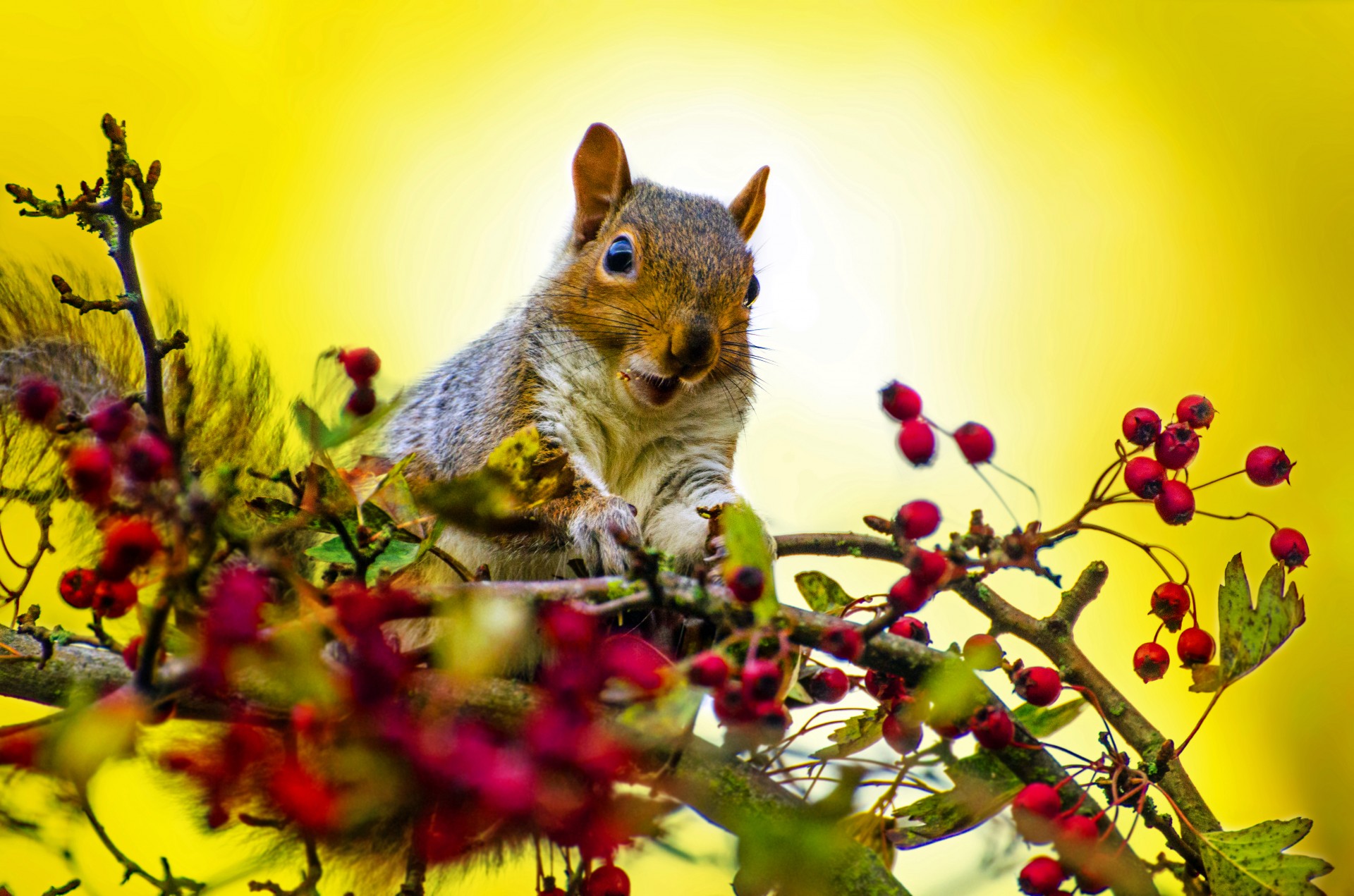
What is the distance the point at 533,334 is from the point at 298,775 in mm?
802

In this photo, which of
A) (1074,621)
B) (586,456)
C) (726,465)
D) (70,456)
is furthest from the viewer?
(726,465)

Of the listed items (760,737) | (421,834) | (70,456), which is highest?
(70,456)

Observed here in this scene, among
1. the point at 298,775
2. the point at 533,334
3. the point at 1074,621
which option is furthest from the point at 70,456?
the point at 533,334

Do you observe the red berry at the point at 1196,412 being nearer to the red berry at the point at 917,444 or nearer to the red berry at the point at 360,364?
the red berry at the point at 917,444

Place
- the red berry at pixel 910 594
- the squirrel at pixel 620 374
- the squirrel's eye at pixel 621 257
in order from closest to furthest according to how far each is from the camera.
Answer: the red berry at pixel 910 594, the squirrel at pixel 620 374, the squirrel's eye at pixel 621 257

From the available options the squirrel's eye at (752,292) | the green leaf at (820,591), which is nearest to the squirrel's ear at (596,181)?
the squirrel's eye at (752,292)

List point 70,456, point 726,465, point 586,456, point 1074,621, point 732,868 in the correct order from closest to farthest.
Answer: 1. point 70,456
2. point 732,868
3. point 1074,621
4. point 586,456
5. point 726,465

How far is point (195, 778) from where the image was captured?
0.66 metres

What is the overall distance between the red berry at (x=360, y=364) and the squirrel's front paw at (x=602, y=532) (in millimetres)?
375

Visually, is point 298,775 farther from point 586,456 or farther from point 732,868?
point 586,456

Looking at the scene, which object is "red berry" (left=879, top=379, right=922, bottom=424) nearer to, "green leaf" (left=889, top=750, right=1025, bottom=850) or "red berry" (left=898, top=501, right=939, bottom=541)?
"red berry" (left=898, top=501, right=939, bottom=541)

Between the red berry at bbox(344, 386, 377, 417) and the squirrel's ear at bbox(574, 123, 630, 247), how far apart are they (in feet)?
2.42

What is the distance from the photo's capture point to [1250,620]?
74cm

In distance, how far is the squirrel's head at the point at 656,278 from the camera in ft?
3.78
